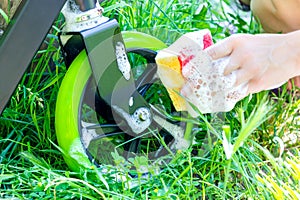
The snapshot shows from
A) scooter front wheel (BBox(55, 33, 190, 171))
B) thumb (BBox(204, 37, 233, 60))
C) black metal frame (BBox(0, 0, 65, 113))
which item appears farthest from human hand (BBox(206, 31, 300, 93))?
black metal frame (BBox(0, 0, 65, 113))

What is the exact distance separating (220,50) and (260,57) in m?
0.08

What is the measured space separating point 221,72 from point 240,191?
251mm

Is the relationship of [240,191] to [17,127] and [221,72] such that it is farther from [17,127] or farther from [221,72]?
[17,127]

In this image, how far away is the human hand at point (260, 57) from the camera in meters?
1.15

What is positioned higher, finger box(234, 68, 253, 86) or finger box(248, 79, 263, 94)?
finger box(234, 68, 253, 86)

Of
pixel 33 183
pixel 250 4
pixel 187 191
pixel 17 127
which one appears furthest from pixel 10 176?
pixel 250 4

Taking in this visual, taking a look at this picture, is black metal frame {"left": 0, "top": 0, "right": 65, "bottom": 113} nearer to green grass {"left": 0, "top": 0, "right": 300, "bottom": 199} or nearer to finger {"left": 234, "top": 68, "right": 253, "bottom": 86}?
green grass {"left": 0, "top": 0, "right": 300, "bottom": 199}

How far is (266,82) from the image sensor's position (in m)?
1.20

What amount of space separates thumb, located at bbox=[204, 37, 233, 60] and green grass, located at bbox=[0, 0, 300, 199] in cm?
12

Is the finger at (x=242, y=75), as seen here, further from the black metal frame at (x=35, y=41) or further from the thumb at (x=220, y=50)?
the black metal frame at (x=35, y=41)

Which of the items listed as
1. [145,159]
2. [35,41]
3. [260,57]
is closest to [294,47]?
[260,57]

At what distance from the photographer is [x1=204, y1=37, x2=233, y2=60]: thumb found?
1.15 metres

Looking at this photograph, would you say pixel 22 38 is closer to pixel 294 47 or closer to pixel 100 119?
pixel 100 119

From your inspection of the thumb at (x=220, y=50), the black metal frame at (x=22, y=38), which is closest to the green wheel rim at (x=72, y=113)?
the black metal frame at (x=22, y=38)
